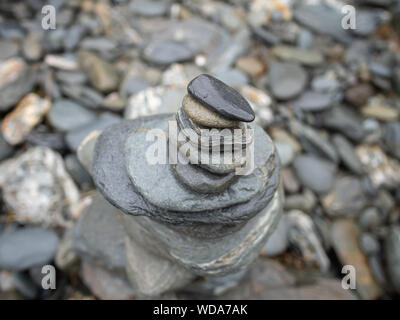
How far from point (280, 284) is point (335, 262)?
1066mm

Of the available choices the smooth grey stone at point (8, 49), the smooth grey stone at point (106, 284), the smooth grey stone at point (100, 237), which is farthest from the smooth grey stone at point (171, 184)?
the smooth grey stone at point (8, 49)

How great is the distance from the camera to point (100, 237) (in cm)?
299

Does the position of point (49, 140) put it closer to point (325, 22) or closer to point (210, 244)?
point (210, 244)

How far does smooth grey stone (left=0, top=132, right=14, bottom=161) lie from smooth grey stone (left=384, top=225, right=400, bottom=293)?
4.52 metres

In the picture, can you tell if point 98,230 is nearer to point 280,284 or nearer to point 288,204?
point 280,284

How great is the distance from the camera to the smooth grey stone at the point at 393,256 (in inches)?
145

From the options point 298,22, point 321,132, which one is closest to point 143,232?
point 321,132

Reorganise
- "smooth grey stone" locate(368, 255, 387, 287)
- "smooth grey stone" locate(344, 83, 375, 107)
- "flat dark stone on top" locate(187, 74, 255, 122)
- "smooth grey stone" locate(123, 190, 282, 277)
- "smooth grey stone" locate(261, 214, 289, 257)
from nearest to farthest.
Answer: "flat dark stone on top" locate(187, 74, 255, 122)
"smooth grey stone" locate(123, 190, 282, 277)
"smooth grey stone" locate(261, 214, 289, 257)
"smooth grey stone" locate(368, 255, 387, 287)
"smooth grey stone" locate(344, 83, 375, 107)

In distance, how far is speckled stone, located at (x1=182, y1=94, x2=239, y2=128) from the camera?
1.61 m

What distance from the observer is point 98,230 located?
3027 mm

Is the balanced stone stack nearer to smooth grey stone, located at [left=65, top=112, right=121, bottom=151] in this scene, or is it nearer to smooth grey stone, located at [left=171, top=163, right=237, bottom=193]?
smooth grey stone, located at [left=171, top=163, right=237, bottom=193]

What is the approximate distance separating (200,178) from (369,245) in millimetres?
3161

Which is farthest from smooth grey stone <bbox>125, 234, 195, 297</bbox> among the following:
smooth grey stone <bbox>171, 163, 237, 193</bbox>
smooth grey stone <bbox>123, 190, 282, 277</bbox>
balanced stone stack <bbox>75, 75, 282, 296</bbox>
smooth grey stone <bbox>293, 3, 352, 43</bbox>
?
smooth grey stone <bbox>293, 3, 352, 43</bbox>

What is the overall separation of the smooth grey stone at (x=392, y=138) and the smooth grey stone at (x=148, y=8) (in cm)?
364
